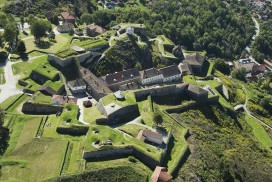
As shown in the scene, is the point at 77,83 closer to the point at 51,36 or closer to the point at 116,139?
the point at 116,139

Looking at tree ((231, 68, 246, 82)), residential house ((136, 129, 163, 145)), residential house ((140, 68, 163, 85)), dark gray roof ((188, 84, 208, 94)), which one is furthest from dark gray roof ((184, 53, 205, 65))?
residential house ((136, 129, 163, 145))

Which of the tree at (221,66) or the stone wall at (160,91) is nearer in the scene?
the stone wall at (160,91)

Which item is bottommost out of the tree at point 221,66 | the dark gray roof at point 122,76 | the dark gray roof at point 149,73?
the tree at point 221,66

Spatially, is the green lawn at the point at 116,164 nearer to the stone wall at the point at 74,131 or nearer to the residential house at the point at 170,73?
the stone wall at the point at 74,131

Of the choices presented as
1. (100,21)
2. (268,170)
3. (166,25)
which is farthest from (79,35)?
(268,170)

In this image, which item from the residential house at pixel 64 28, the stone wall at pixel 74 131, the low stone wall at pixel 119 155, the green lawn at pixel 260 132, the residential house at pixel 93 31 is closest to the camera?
the low stone wall at pixel 119 155

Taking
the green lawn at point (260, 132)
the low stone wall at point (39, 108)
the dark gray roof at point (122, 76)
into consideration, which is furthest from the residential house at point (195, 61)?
the low stone wall at point (39, 108)

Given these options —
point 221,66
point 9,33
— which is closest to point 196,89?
point 221,66
